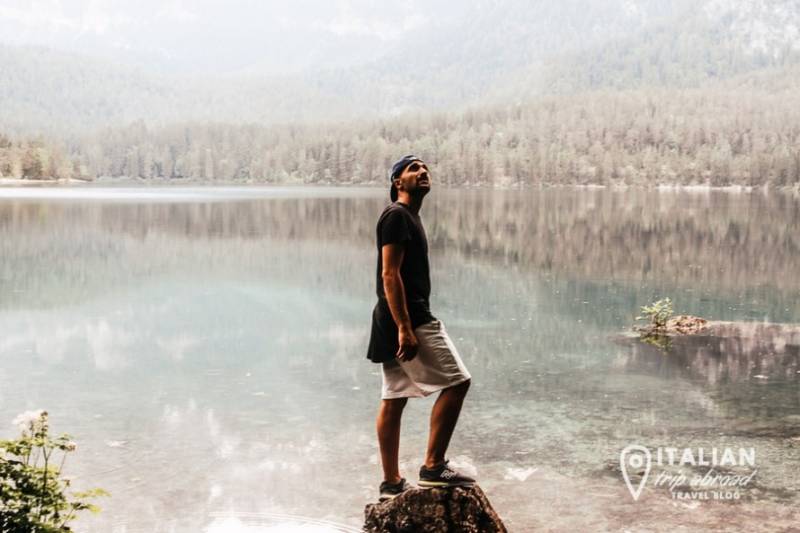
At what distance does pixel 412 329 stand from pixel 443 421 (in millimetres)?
810

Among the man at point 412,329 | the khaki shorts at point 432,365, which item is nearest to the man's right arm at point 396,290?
the man at point 412,329

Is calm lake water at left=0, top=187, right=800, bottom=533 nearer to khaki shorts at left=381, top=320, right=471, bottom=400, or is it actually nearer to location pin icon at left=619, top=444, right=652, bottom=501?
location pin icon at left=619, top=444, right=652, bottom=501

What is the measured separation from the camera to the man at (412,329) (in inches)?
260

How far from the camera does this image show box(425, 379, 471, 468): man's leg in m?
6.81

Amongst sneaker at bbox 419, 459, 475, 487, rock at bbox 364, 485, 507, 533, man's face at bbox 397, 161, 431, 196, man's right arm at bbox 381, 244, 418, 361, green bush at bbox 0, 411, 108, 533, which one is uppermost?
man's face at bbox 397, 161, 431, 196

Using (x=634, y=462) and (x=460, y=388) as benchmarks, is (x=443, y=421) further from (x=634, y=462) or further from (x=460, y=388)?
(x=634, y=462)

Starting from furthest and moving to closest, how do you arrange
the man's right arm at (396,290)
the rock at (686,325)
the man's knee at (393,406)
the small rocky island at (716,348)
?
the rock at (686,325) < the small rocky island at (716,348) < the man's knee at (393,406) < the man's right arm at (396,290)

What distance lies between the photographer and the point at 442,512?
672 cm

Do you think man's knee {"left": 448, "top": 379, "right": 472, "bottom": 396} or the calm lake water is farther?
the calm lake water

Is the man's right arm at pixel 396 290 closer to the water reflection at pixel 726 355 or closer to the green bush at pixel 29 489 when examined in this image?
the green bush at pixel 29 489

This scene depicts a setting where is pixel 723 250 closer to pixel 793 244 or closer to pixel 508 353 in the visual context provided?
pixel 793 244

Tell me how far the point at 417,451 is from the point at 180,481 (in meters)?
2.77

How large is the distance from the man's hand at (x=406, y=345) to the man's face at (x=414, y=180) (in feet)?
3.60

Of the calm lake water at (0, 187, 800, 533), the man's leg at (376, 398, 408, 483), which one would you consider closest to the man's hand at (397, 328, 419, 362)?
the man's leg at (376, 398, 408, 483)
